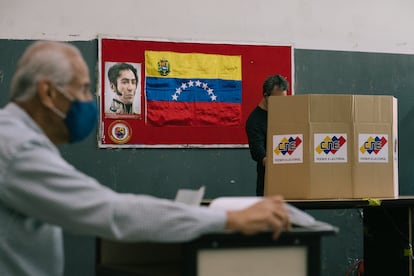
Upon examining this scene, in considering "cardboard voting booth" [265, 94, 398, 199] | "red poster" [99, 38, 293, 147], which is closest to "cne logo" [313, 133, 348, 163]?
"cardboard voting booth" [265, 94, 398, 199]

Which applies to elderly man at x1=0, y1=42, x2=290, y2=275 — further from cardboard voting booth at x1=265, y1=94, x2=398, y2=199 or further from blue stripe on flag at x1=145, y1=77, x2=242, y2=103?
blue stripe on flag at x1=145, y1=77, x2=242, y2=103

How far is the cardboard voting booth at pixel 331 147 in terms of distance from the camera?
10.6ft

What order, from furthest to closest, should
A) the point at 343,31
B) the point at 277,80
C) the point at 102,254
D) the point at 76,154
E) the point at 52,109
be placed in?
the point at 343,31
the point at 76,154
the point at 277,80
the point at 102,254
the point at 52,109

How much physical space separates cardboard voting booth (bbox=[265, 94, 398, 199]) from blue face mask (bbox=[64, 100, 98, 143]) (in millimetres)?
1765

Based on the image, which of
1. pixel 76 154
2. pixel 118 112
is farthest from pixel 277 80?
pixel 76 154

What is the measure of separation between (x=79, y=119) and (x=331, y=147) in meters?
1.90

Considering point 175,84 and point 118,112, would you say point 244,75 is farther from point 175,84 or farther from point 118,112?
point 118,112

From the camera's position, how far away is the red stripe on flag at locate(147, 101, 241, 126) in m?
4.64

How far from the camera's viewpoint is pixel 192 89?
4.72 m

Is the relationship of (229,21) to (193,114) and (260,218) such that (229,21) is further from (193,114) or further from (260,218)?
(260,218)

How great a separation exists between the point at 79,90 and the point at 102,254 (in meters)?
0.45

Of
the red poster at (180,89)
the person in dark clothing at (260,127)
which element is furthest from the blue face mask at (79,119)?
the red poster at (180,89)

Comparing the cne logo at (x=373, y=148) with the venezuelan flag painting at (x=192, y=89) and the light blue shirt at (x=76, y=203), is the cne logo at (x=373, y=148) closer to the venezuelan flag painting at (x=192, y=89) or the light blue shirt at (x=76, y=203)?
the venezuelan flag painting at (x=192, y=89)

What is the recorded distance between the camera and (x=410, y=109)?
518cm
